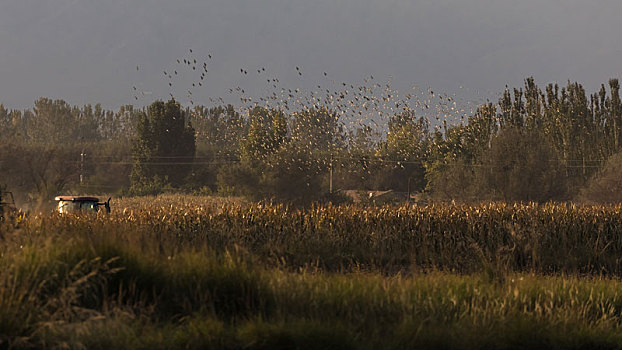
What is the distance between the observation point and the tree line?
53656mm

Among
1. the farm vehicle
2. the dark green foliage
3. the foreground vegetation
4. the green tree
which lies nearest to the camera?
the foreground vegetation

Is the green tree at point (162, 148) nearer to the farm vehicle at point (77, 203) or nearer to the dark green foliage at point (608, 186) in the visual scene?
the dark green foliage at point (608, 186)

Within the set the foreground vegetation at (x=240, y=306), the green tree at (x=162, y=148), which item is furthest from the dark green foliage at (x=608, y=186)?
the green tree at (x=162, y=148)

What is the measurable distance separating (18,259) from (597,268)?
16514 millimetres

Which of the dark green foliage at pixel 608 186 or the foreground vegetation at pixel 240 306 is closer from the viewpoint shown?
the foreground vegetation at pixel 240 306

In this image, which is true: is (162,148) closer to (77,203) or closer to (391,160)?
(391,160)

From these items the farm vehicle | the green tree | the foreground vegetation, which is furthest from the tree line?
the foreground vegetation

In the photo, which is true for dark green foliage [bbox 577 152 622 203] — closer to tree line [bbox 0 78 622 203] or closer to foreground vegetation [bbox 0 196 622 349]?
tree line [bbox 0 78 622 203]

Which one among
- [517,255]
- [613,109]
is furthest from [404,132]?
[517,255]

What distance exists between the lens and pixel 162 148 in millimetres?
83312

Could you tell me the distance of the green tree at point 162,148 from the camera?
268 ft

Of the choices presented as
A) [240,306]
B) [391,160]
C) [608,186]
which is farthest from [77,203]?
[391,160]

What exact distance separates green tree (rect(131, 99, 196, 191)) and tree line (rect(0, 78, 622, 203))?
0.13 meters

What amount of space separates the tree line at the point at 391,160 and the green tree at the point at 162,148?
13cm
